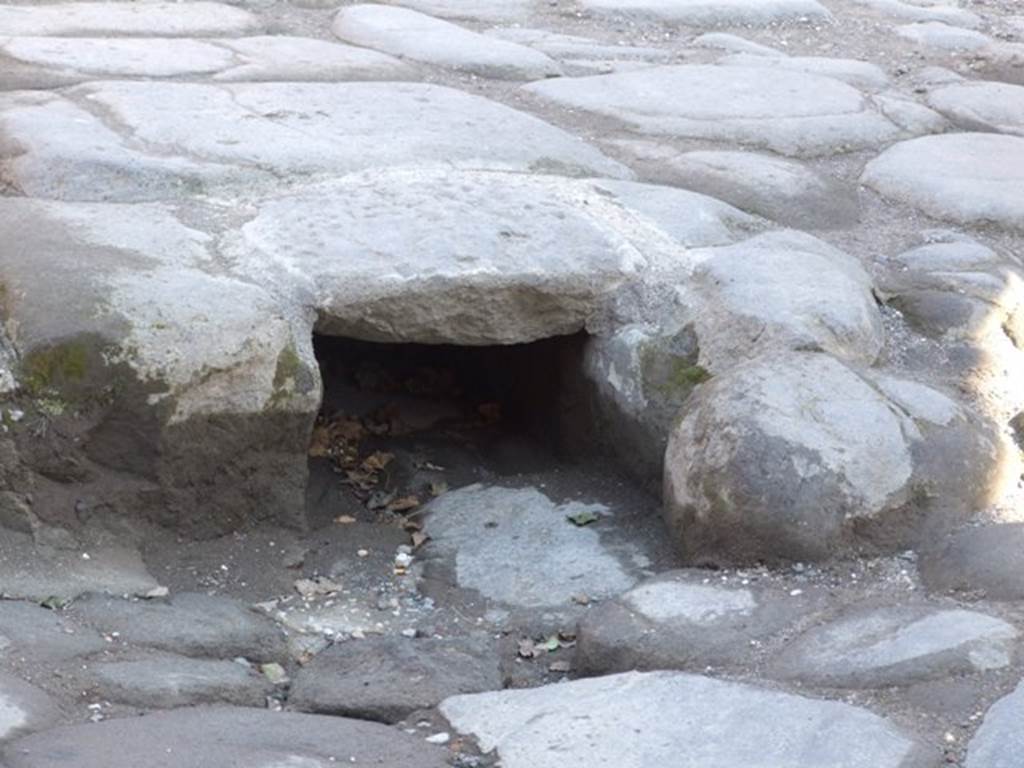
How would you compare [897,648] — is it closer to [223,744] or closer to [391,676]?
[391,676]

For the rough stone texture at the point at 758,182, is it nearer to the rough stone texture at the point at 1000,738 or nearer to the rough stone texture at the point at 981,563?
the rough stone texture at the point at 981,563

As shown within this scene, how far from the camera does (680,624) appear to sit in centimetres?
224

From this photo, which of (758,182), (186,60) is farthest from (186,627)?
(186,60)

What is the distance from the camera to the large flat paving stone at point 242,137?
116 inches

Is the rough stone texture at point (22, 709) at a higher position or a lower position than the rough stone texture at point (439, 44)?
lower

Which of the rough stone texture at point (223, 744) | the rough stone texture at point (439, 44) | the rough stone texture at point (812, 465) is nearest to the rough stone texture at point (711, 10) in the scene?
the rough stone texture at point (439, 44)

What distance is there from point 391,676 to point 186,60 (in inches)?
76.3

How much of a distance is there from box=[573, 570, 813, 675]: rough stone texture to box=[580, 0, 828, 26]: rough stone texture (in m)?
2.71

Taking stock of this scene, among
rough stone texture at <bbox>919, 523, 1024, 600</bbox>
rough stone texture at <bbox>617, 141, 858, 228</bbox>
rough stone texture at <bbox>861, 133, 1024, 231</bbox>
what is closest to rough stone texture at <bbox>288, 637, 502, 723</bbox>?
rough stone texture at <bbox>919, 523, 1024, 600</bbox>

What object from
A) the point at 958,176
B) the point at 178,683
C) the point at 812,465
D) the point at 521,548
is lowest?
the point at 521,548

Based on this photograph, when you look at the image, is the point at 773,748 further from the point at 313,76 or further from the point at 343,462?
the point at 313,76

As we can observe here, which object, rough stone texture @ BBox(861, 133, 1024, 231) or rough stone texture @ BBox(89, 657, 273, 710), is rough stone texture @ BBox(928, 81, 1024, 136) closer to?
rough stone texture @ BBox(861, 133, 1024, 231)

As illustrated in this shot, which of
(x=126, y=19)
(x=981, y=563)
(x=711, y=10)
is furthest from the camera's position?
(x=711, y=10)

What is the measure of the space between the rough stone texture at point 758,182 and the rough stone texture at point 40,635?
61.5 inches
